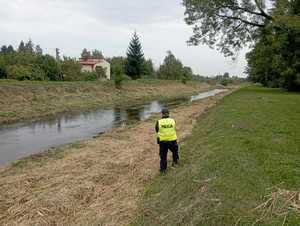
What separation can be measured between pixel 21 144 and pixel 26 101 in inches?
633

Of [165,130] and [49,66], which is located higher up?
[49,66]

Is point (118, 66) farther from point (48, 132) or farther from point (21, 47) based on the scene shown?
point (21, 47)

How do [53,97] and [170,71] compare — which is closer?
[53,97]

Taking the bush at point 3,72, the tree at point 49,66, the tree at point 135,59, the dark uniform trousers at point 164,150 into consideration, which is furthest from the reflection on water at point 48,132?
the tree at point 135,59

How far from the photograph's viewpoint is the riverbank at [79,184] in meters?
7.46

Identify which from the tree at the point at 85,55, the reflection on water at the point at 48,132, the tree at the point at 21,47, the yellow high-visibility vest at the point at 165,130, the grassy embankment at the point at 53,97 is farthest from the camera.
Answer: the tree at the point at 21,47

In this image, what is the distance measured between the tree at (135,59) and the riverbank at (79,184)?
2112 inches

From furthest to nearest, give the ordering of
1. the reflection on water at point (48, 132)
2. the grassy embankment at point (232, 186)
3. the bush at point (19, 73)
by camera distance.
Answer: the bush at point (19, 73) < the reflection on water at point (48, 132) < the grassy embankment at point (232, 186)

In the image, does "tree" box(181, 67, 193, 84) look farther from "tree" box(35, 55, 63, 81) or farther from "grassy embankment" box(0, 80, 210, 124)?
"tree" box(35, 55, 63, 81)

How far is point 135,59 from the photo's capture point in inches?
2697

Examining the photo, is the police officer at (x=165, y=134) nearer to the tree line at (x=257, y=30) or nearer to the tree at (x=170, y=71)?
the tree line at (x=257, y=30)

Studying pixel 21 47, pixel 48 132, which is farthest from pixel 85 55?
pixel 48 132

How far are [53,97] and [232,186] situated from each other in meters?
31.5

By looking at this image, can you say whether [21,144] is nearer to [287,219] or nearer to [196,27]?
[287,219]
